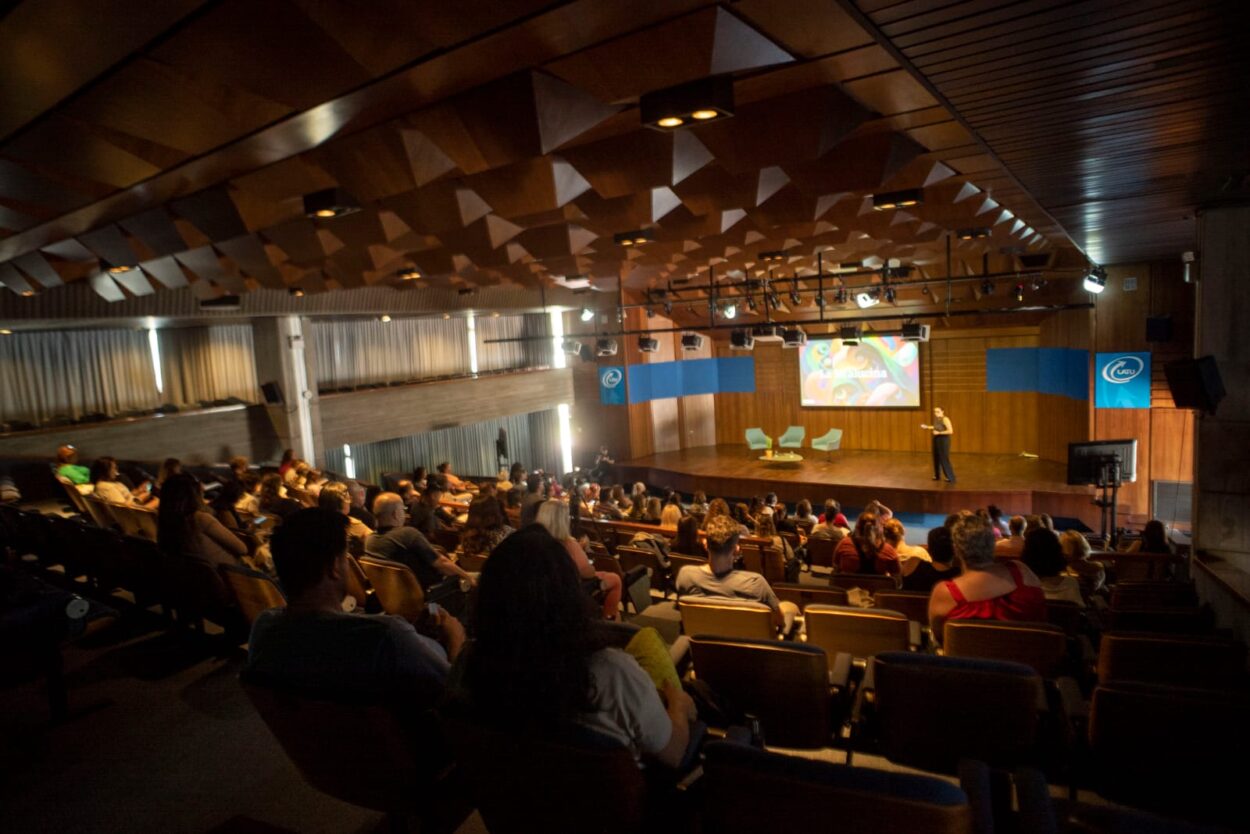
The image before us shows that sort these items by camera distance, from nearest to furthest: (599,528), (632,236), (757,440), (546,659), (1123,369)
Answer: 1. (546,659)
2. (632,236)
3. (599,528)
4. (1123,369)
5. (757,440)

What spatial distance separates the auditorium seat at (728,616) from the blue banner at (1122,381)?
11.0 m

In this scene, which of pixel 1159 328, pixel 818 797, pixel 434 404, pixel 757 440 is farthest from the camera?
pixel 757 440

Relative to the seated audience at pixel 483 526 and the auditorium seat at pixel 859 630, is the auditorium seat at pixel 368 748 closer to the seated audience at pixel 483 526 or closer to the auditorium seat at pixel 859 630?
the auditorium seat at pixel 859 630

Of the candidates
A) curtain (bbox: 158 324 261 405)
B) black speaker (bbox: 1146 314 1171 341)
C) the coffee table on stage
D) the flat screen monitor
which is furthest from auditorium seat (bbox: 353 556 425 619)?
the coffee table on stage

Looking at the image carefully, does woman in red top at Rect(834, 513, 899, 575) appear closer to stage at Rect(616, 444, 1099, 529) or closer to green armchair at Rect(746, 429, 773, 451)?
stage at Rect(616, 444, 1099, 529)

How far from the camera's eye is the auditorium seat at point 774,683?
2809mm

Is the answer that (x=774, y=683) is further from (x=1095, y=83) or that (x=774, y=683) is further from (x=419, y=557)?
(x=1095, y=83)

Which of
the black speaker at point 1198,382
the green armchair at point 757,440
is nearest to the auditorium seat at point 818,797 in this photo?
the black speaker at point 1198,382

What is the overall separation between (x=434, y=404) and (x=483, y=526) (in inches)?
464

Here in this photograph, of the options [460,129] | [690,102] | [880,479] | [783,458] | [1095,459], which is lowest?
[880,479]

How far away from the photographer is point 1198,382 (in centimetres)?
560

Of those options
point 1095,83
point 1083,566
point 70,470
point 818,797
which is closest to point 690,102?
point 1095,83

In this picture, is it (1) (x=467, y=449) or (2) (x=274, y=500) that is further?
(1) (x=467, y=449)

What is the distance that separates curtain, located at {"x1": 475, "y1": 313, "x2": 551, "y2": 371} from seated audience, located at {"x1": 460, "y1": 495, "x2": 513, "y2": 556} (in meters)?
13.5
